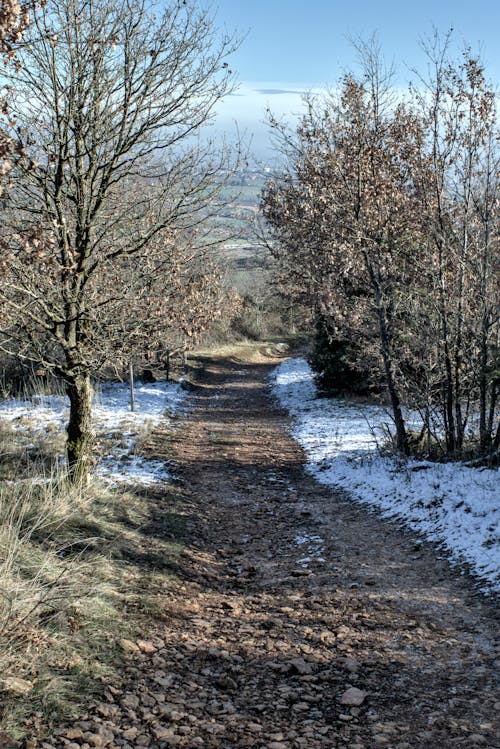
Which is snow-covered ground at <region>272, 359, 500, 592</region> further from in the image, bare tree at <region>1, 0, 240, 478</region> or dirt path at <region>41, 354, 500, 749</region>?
bare tree at <region>1, 0, 240, 478</region>

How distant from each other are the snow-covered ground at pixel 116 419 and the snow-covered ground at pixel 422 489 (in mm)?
3107

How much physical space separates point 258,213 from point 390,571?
14.0m

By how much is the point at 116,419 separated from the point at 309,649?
10369 mm

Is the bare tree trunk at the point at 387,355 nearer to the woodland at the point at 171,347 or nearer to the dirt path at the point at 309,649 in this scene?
the woodland at the point at 171,347

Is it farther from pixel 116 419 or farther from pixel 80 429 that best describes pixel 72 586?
pixel 116 419

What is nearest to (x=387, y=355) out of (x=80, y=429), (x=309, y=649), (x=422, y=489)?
(x=422, y=489)

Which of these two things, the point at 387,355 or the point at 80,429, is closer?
the point at 80,429

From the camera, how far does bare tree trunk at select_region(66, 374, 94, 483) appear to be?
24.8 ft

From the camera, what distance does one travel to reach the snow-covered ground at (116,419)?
974 cm

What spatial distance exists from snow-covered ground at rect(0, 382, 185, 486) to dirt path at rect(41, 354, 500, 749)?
7.16ft

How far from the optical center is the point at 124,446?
1133cm

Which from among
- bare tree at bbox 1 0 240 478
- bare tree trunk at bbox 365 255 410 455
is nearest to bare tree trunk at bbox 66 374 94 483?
bare tree at bbox 1 0 240 478

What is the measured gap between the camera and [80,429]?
7.73 metres

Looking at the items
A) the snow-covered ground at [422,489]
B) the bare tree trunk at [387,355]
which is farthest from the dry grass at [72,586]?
the bare tree trunk at [387,355]
